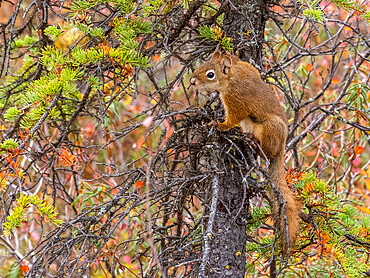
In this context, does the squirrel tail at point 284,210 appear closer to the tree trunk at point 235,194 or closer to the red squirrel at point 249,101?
the red squirrel at point 249,101

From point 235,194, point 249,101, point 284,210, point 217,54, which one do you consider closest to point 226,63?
point 217,54

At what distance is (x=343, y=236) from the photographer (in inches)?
84.3

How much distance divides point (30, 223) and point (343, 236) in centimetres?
367

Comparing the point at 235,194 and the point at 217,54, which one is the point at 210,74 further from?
the point at 235,194

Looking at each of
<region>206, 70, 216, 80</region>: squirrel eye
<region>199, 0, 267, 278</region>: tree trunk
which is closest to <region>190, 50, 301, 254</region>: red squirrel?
<region>206, 70, 216, 80</region>: squirrel eye

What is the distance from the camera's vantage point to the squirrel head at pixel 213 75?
2297mm

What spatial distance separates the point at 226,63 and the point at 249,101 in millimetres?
332

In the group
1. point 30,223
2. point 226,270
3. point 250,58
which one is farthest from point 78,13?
point 30,223

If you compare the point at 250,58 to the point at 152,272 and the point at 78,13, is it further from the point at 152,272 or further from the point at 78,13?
the point at 152,272

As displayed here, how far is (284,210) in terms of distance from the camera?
1.88 meters

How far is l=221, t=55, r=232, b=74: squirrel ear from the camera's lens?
7.17 ft

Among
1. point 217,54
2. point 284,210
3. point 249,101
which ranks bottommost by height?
point 284,210

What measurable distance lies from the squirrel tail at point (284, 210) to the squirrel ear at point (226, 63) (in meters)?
0.63

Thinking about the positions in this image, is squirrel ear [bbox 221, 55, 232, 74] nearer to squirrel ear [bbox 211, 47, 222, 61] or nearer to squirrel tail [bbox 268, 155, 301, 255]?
squirrel ear [bbox 211, 47, 222, 61]
